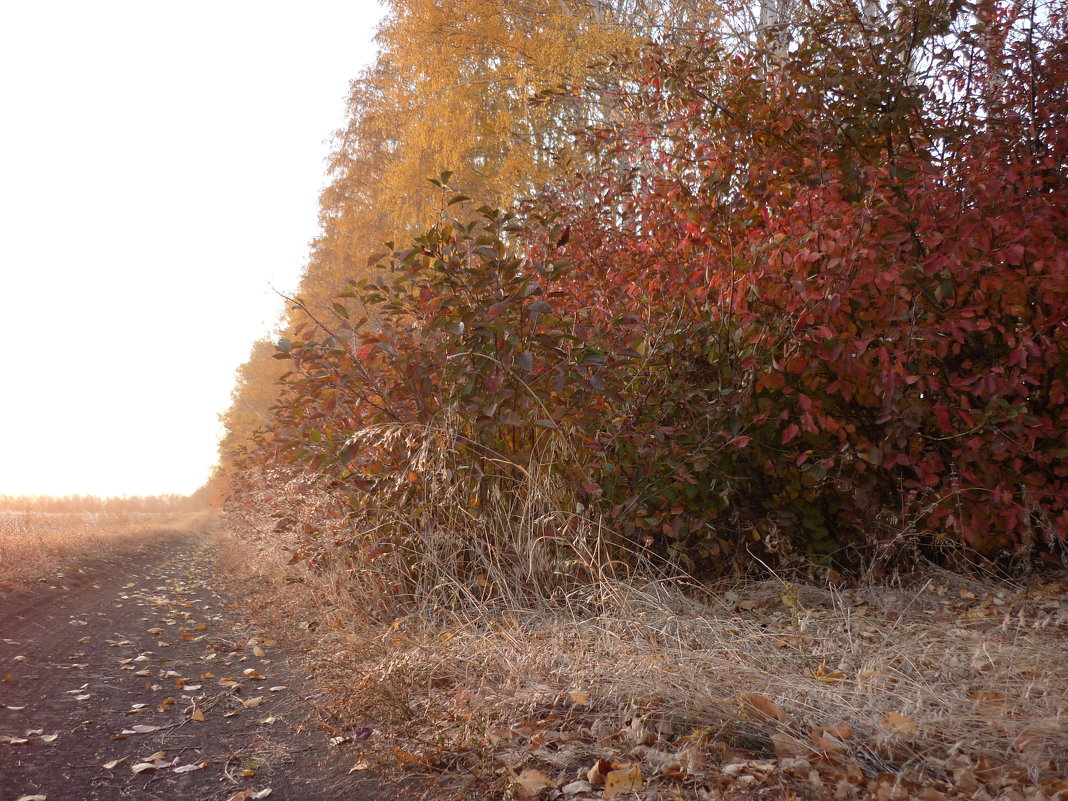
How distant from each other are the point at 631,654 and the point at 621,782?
80 cm

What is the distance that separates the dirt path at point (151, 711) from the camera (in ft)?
9.35

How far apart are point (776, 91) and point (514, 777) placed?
4.58 meters

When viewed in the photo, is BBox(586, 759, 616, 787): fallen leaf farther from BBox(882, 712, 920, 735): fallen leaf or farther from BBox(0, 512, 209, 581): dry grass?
BBox(0, 512, 209, 581): dry grass

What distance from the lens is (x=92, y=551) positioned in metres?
9.49

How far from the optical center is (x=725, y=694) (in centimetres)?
275

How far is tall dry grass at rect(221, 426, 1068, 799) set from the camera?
2.41 meters

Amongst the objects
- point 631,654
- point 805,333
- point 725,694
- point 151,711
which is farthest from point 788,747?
point 151,711

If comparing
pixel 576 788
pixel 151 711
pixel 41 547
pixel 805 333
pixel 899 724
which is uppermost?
pixel 805 333

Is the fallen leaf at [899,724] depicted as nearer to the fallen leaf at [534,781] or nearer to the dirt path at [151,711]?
the fallen leaf at [534,781]

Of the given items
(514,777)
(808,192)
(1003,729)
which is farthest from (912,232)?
(514,777)

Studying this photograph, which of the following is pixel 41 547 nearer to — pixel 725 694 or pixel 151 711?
pixel 151 711

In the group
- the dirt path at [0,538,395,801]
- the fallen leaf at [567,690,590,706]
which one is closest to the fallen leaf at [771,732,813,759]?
the fallen leaf at [567,690,590,706]

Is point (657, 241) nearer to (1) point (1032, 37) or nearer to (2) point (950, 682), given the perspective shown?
(1) point (1032, 37)

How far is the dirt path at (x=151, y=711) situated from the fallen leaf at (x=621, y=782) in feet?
2.81
